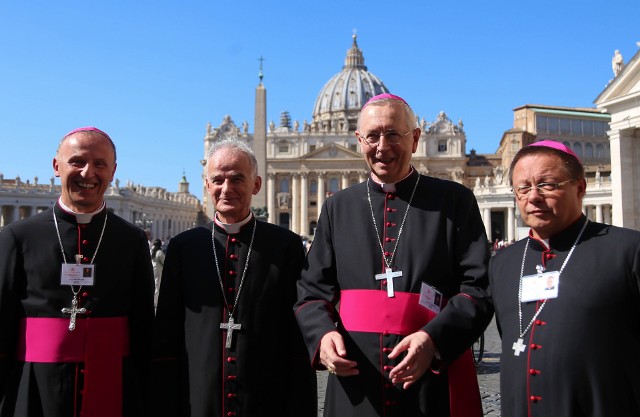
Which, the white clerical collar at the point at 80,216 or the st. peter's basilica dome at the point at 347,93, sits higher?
the st. peter's basilica dome at the point at 347,93

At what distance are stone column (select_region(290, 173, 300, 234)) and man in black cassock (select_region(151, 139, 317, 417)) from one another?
220 feet

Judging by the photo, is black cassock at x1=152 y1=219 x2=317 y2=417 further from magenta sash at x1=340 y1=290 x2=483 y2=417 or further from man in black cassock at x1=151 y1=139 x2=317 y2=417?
magenta sash at x1=340 y1=290 x2=483 y2=417

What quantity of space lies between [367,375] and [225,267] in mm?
936

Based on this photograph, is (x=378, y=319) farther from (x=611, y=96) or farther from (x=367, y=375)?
(x=611, y=96)

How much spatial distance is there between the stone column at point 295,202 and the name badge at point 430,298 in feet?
221

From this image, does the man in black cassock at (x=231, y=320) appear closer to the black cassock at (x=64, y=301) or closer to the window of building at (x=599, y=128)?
the black cassock at (x=64, y=301)

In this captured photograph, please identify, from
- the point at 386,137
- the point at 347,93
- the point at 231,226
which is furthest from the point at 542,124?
the point at 386,137


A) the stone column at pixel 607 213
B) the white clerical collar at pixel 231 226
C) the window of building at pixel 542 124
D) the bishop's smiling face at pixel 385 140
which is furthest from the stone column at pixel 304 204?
the bishop's smiling face at pixel 385 140

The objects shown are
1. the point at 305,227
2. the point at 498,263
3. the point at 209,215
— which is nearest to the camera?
the point at 498,263

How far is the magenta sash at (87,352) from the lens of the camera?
2.96 metres

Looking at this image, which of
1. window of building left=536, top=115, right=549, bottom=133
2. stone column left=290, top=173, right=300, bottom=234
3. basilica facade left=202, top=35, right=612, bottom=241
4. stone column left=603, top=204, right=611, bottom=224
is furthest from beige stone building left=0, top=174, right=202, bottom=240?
window of building left=536, top=115, right=549, bottom=133

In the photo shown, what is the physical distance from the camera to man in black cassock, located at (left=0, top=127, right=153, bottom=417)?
2.95 metres

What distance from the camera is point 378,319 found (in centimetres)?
276

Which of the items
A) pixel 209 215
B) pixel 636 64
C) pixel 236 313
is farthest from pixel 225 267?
pixel 209 215
